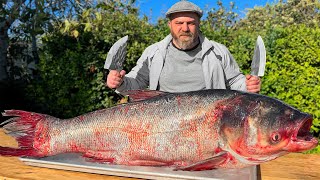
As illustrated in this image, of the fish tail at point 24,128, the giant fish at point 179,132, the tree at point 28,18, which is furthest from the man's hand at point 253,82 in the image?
the tree at point 28,18

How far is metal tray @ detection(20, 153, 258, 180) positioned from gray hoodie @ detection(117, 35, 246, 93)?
1106mm

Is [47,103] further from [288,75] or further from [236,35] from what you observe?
[288,75]

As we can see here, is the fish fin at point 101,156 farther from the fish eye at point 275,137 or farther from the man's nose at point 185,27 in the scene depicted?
the man's nose at point 185,27

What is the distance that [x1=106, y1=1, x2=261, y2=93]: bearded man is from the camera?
328 centimetres

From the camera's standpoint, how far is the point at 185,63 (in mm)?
3473

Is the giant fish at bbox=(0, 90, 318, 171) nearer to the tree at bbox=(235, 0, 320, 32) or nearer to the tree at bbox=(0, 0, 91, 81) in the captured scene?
the tree at bbox=(0, 0, 91, 81)

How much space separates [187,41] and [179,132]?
1479 mm

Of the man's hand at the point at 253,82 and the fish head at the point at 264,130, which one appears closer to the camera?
the fish head at the point at 264,130

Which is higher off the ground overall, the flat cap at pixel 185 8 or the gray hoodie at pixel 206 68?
the flat cap at pixel 185 8

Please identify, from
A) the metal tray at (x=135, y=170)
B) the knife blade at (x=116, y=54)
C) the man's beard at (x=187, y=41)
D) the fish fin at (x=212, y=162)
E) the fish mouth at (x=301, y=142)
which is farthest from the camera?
the man's beard at (x=187, y=41)

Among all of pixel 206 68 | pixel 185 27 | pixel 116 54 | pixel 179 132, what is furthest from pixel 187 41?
pixel 179 132

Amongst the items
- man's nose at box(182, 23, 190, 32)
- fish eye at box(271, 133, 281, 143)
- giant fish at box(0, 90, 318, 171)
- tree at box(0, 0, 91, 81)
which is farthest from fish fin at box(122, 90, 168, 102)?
tree at box(0, 0, 91, 81)

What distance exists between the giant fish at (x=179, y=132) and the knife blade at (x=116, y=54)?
0.63 feet

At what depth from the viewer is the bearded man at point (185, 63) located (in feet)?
10.8
